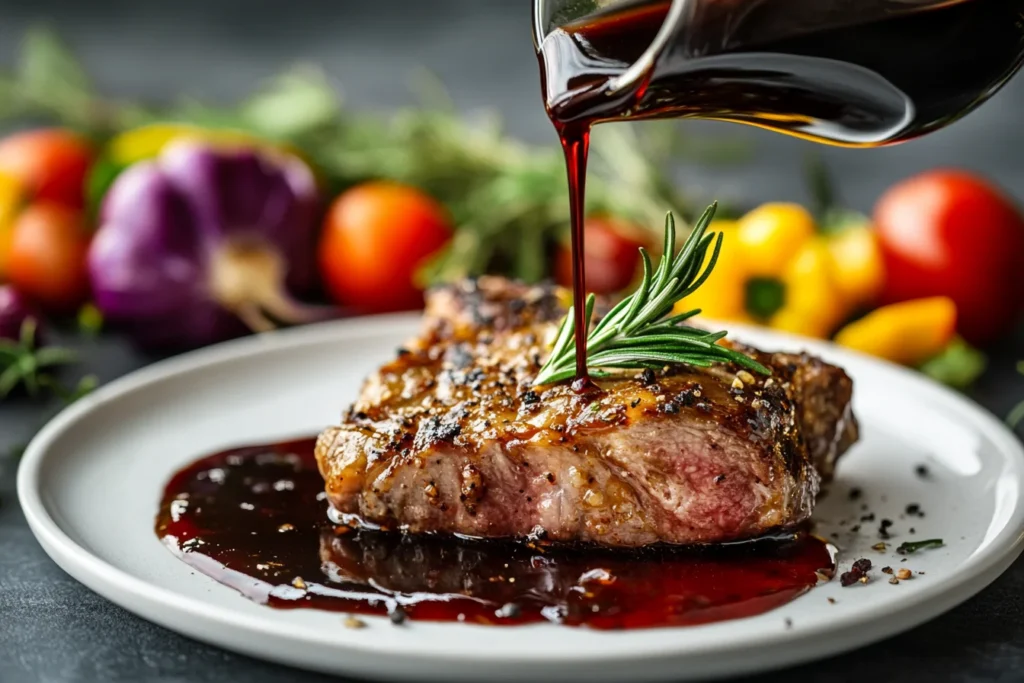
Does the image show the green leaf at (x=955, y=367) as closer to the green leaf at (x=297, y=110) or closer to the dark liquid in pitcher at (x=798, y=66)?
the dark liquid in pitcher at (x=798, y=66)

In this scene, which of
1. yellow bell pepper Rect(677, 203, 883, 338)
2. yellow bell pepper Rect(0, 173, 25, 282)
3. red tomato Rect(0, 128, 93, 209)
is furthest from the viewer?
red tomato Rect(0, 128, 93, 209)

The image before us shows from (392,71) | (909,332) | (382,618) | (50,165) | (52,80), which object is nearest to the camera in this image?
(382,618)

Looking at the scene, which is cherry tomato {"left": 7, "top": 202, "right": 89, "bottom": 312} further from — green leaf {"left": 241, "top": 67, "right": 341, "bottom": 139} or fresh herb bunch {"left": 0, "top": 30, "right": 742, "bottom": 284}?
green leaf {"left": 241, "top": 67, "right": 341, "bottom": 139}

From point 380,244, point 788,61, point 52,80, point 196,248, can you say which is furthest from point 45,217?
point 788,61

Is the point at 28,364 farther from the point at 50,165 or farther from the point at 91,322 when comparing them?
the point at 50,165

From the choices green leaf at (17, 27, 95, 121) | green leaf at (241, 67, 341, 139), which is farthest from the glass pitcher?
green leaf at (17, 27, 95, 121)

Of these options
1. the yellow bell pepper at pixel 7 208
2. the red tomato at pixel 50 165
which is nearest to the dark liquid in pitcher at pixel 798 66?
the yellow bell pepper at pixel 7 208
